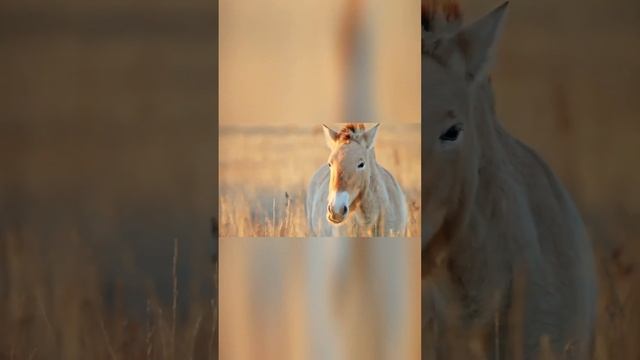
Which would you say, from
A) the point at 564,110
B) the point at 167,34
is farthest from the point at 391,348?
the point at 167,34

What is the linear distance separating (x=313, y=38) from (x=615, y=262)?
1268mm

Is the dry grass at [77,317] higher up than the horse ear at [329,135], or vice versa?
the horse ear at [329,135]

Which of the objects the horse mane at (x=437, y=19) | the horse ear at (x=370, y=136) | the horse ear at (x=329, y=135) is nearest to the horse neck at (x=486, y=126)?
the horse mane at (x=437, y=19)

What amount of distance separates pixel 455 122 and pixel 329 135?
430 mm

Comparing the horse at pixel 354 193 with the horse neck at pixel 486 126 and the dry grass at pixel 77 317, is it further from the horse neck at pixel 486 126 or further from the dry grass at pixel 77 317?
the dry grass at pixel 77 317

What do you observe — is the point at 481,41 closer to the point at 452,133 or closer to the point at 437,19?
the point at 437,19

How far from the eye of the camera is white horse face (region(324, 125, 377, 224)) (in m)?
3.04

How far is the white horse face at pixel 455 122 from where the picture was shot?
3.00 meters

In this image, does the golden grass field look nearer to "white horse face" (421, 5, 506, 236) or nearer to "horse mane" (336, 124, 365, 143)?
"horse mane" (336, 124, 365, 143)

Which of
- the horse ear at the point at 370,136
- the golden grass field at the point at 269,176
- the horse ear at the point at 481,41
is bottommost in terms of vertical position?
the golden grass field at the point at 269,176

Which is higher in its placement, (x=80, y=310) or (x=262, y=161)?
(x=262, y=161)

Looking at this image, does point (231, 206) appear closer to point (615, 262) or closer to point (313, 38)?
point (313, 38)

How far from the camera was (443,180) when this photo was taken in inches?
118

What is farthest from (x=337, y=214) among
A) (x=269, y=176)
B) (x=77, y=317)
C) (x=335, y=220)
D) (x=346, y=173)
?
(x=77, y=317)
